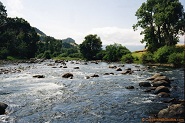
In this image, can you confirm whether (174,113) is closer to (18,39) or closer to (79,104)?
(79,104)

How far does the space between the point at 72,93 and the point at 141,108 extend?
10.8m

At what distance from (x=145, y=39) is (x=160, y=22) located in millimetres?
14229

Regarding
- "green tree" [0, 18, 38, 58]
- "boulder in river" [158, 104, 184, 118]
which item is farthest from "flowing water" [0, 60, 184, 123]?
"green tree" [0, 18, 38, 58]

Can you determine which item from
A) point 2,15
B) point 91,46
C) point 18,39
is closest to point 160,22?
point 91,46

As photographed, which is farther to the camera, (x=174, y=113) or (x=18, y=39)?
(x=18, y=39)

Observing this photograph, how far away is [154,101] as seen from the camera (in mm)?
24984

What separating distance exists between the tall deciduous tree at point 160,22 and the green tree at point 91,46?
3638 centimetres

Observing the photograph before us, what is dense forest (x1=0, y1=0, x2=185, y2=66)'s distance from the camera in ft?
246

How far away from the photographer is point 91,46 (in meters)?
123

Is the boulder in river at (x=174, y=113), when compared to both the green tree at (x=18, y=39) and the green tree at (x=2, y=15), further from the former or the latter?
the green tree at (x=2, y=15)

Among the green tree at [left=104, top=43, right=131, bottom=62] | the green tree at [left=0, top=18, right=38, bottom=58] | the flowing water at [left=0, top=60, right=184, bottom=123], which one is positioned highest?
the green tree at [left=0, top=18, right=38, bottom=58]

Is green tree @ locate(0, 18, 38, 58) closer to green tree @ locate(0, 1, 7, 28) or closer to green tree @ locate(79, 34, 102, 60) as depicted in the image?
green tree @ locate(0, 1, 7, 28)

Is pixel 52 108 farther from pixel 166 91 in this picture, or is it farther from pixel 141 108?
pixel 166 91

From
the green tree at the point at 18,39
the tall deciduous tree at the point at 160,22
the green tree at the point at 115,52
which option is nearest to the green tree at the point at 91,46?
the green tree at the point at 115,52
